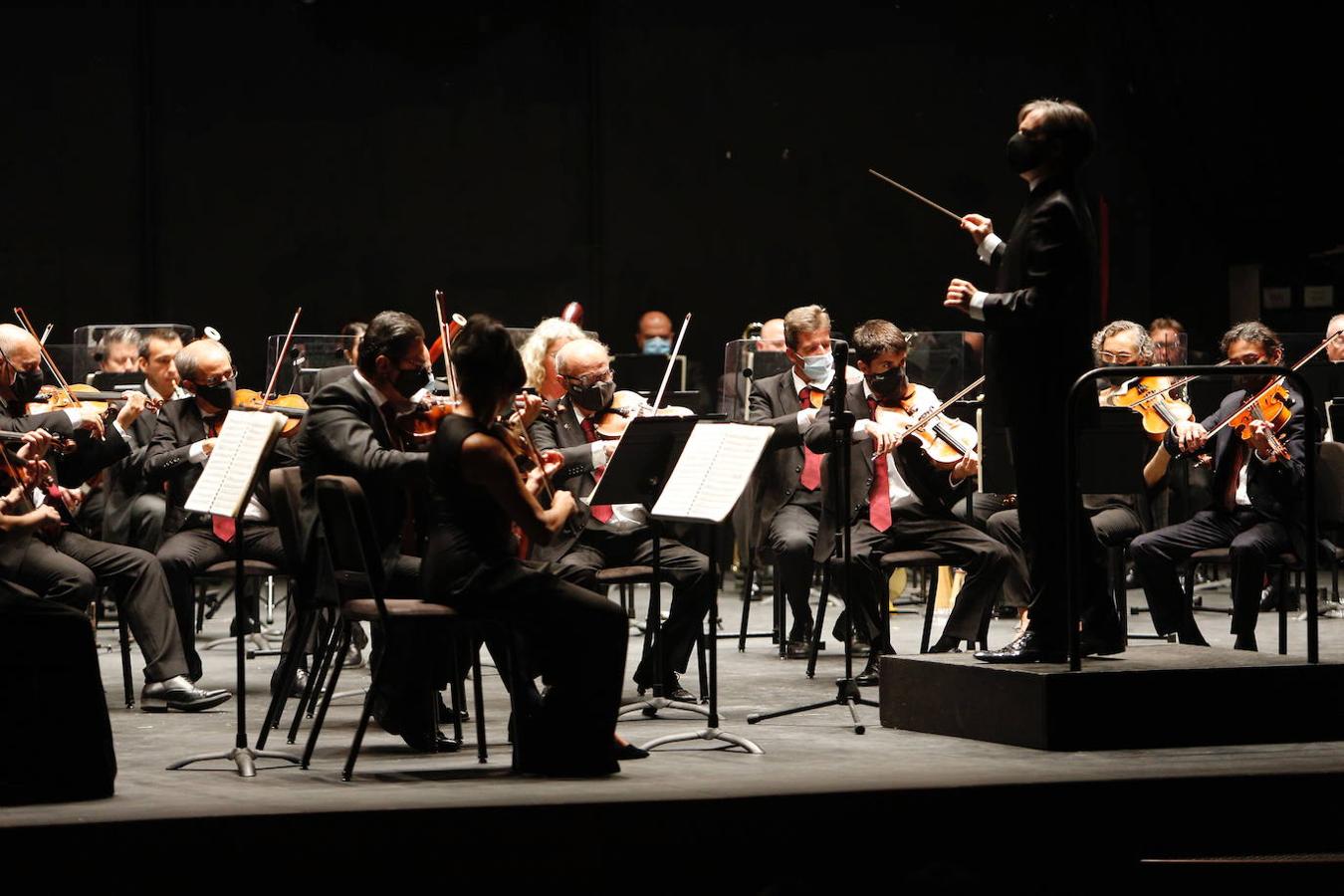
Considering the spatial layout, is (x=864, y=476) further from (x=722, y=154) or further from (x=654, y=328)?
(x=722, y=154)

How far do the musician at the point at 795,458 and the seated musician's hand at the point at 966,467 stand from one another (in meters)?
0.52

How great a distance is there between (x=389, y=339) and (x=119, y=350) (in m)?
3.23

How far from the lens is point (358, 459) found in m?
4.94

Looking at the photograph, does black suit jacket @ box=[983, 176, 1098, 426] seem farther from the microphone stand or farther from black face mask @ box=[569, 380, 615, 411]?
black face mask @ box=[569, 380, 615, 411]

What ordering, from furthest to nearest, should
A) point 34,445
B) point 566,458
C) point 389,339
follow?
point 566,458 < point 34,445 < point 389,339

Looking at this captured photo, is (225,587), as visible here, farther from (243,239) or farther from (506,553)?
(506,553)

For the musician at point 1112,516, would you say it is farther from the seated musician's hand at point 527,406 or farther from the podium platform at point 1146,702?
the seated musician's hand at point 527,406

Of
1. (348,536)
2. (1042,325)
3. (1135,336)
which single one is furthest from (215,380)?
(1135,336)

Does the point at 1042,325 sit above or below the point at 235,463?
above

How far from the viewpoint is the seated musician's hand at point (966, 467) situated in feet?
21.2

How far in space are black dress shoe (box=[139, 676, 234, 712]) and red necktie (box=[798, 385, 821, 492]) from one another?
2.26 meters

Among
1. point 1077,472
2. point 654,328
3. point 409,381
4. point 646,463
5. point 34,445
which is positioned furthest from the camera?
point 654,328

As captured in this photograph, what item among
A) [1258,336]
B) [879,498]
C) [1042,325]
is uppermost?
[1258,336]

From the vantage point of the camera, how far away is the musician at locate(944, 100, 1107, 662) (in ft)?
15.3
